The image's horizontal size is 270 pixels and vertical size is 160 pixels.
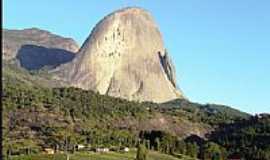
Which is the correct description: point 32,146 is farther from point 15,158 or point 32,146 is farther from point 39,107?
point 39,107

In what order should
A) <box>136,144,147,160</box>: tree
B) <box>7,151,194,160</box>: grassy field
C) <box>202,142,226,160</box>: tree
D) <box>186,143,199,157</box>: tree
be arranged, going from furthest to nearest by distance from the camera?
<box>202,142,226,160</box>: tree
<box>186,143,199,157</box>: tree
<box>136,144,147,160</box>: tree
<box>7,151,194,160</box>: grassy field

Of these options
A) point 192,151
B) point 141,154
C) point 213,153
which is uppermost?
point 192,151

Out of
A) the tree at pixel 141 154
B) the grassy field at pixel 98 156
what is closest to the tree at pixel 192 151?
the grassy field at pixel 98 156

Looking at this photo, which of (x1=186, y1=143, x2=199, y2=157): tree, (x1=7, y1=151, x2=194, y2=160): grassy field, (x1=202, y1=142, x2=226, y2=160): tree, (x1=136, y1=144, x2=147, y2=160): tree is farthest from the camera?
(x1=202, y1=142, x2=226, y2=160): tree

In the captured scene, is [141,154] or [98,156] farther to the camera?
[98,156]

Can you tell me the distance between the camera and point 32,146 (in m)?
136

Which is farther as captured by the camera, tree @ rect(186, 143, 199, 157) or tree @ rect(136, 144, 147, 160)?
tree @ rect(186, 143, 199, 157)

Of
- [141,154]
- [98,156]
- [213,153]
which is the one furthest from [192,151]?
[98,156]

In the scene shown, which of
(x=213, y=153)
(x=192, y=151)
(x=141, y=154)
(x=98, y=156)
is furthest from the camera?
(x=213, y=153)

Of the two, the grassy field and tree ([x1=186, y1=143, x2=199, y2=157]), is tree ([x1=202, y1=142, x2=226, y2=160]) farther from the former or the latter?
the grassy field

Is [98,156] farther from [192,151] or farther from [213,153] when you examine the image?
[213,153]

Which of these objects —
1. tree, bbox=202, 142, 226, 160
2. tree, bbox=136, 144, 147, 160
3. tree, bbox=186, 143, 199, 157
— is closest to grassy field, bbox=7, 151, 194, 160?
tree, bbox=136, 144, 147, 160

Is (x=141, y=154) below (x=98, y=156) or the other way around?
the other way around

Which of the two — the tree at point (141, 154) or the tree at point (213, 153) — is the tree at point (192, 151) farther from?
the tree at point (141, 154)
